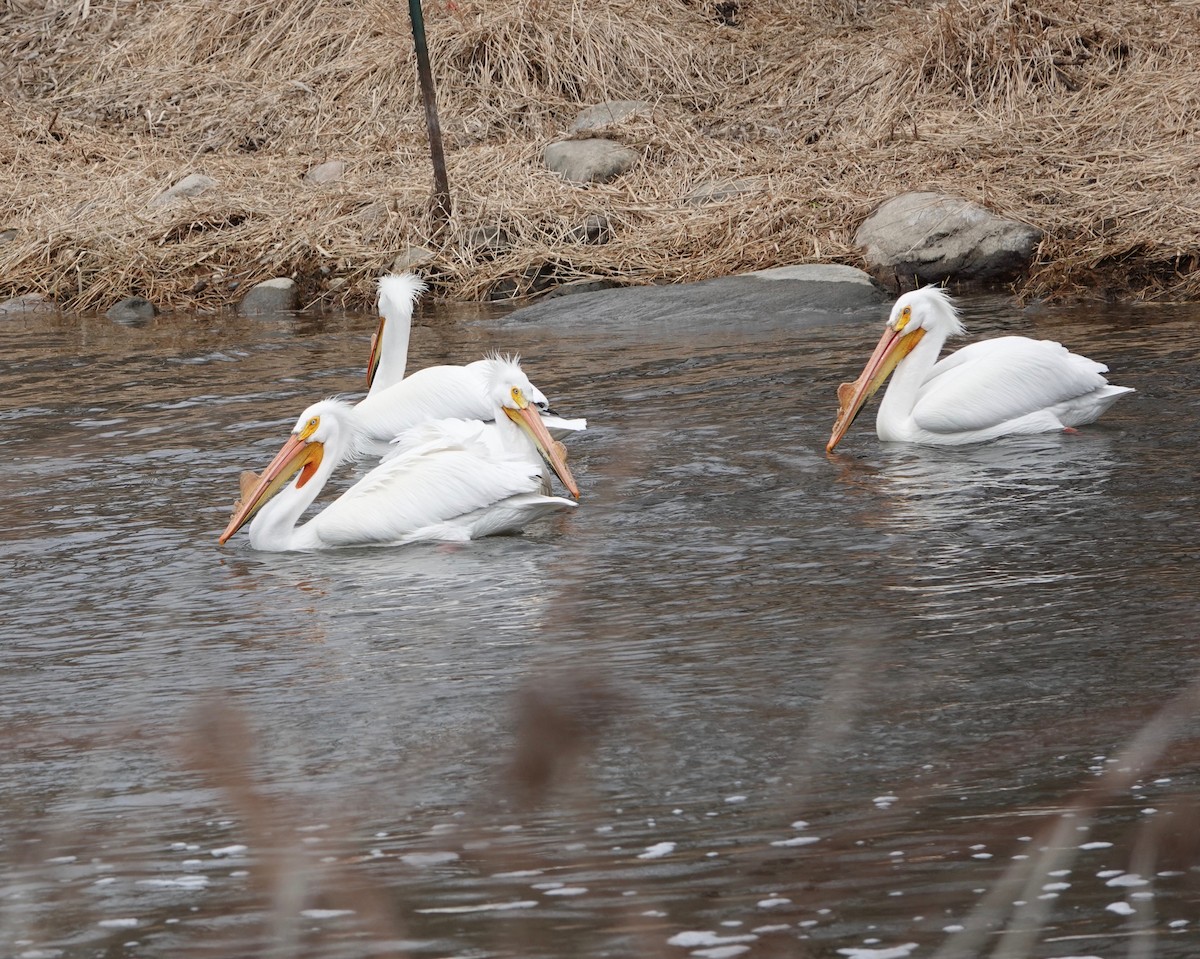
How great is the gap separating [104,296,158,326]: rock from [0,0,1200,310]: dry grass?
0.19 meters

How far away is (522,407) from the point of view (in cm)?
549

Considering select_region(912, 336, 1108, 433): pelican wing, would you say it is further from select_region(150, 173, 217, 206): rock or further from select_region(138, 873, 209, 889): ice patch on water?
select_region(150, 173, 217, 206): rock

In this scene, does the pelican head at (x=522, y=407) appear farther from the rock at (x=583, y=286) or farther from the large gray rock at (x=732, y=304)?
the rock at (x=583, y=286)

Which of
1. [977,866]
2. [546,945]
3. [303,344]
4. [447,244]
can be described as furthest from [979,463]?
[447,244]

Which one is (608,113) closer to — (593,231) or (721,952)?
(593,231)

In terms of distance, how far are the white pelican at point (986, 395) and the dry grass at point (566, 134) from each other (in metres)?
3.09

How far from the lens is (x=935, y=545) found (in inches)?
188

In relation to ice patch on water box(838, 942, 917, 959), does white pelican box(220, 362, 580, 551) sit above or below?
above

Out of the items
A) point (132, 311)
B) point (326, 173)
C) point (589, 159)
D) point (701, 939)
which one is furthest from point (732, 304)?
point (701, 939)

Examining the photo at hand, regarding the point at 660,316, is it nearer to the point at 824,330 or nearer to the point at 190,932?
the point at 824,330

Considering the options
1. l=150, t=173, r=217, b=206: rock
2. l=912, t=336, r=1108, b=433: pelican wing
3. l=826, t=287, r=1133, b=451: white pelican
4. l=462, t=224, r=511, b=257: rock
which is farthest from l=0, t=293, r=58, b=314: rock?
l=912, t=336, r=1108, b=433: pelican wing

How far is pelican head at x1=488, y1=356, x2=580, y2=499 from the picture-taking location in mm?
5371

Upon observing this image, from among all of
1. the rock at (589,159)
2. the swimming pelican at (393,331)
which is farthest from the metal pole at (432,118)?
the swimming pelican at (393,331)

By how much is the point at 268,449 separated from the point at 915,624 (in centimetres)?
308
